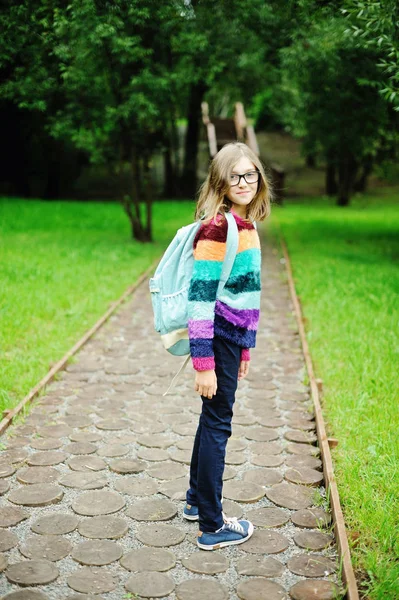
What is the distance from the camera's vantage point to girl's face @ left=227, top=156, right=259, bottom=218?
299cm

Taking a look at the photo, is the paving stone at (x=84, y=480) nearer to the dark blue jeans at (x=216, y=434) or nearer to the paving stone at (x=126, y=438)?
the paving stone at (x=126, y=438)

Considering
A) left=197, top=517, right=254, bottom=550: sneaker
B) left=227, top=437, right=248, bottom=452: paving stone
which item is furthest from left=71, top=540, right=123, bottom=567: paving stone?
left=227, top=437, right=248, bottom=452: paving stone

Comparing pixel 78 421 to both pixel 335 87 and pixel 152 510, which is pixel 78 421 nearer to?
pixel 152 510

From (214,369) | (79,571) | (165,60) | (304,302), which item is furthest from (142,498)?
(165,60)

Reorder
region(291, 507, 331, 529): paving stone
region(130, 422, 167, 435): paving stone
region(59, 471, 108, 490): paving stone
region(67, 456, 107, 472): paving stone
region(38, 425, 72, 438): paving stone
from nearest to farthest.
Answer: region(291, 507, 331, 529): paving stone
region(59, 471, 108, 490): paving stone
region(67, 456, 107, 472): paving stone
region(38, 425, 72, 438): paving stone
region(130, 422, 167, 435): paving stone

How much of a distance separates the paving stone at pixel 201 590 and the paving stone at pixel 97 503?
0.75m

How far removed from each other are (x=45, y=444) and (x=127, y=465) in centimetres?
62

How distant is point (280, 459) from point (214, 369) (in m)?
1.37

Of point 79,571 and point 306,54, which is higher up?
point 306,54

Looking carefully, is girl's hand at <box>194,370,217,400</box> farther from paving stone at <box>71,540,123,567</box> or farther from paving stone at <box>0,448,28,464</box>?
paving stone at <box>0,448,28,464</box>

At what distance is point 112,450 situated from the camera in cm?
415

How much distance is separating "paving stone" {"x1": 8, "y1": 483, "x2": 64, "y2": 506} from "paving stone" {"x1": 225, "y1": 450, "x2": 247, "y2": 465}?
3.58 feet

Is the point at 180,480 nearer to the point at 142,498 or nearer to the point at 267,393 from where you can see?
the point at 142,498

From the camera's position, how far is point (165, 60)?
42.2ft
